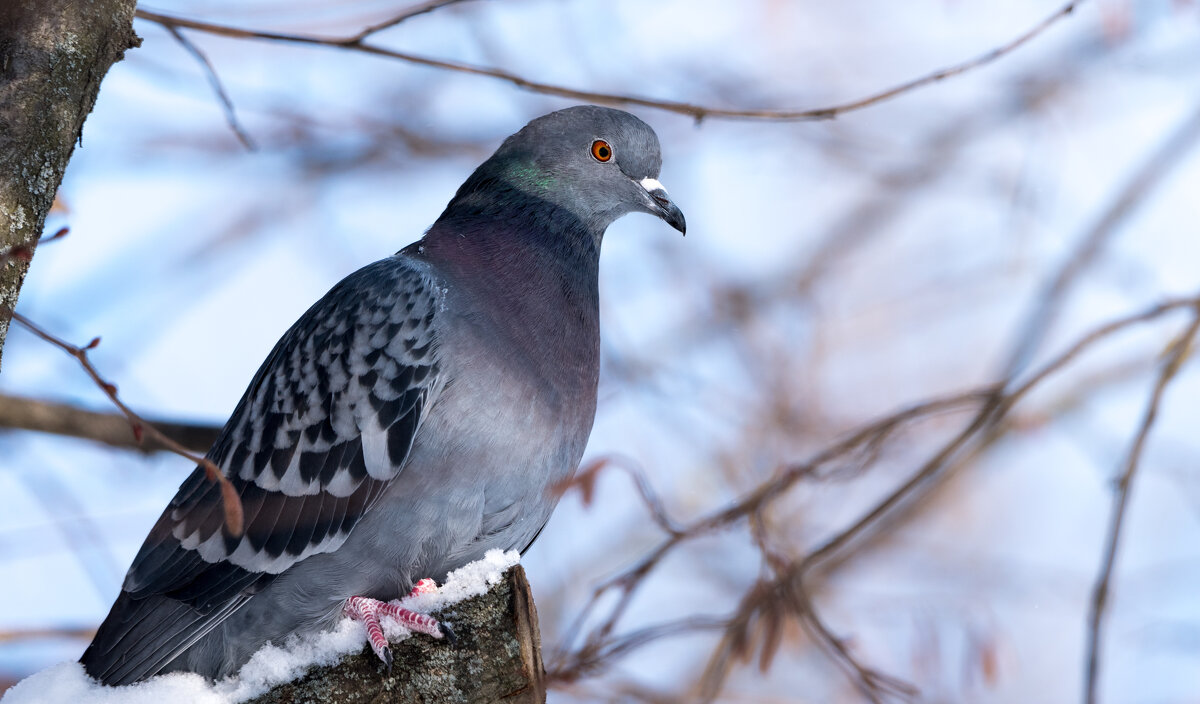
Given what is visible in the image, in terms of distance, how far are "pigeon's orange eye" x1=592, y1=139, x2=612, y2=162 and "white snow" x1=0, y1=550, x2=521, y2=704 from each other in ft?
7.38

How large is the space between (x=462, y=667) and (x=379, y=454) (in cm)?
103

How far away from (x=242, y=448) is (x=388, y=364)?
75cm

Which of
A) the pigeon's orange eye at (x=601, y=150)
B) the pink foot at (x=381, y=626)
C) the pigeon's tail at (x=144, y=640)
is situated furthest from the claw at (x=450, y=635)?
the pigeon's orange eye at (x=601, y=150)

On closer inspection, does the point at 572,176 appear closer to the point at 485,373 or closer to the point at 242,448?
the point at 485,373

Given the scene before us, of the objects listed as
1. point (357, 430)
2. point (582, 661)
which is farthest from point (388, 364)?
point (582, 661)

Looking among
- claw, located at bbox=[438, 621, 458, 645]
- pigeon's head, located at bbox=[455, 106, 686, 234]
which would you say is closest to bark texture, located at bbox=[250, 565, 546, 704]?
claw, located at bbox=[438, 621, 458, 645]

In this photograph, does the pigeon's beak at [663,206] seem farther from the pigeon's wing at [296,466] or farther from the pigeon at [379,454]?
the pigeon's wing at [296,466]

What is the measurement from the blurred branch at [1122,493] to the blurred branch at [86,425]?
161 inches

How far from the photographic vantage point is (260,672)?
3.14 m

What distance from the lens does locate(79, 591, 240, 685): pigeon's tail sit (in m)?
3.54

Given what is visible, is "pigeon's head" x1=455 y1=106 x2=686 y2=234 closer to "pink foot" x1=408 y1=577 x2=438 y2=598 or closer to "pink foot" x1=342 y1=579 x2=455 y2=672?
"pink foot" x1=408 y1=577 x2=438 y2=598

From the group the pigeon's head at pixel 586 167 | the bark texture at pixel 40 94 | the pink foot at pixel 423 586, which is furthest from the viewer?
the pigeon's head at pixel 586 167

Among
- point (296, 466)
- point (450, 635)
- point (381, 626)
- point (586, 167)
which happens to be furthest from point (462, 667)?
point (586, 167)

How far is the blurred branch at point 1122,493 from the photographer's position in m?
4.03
